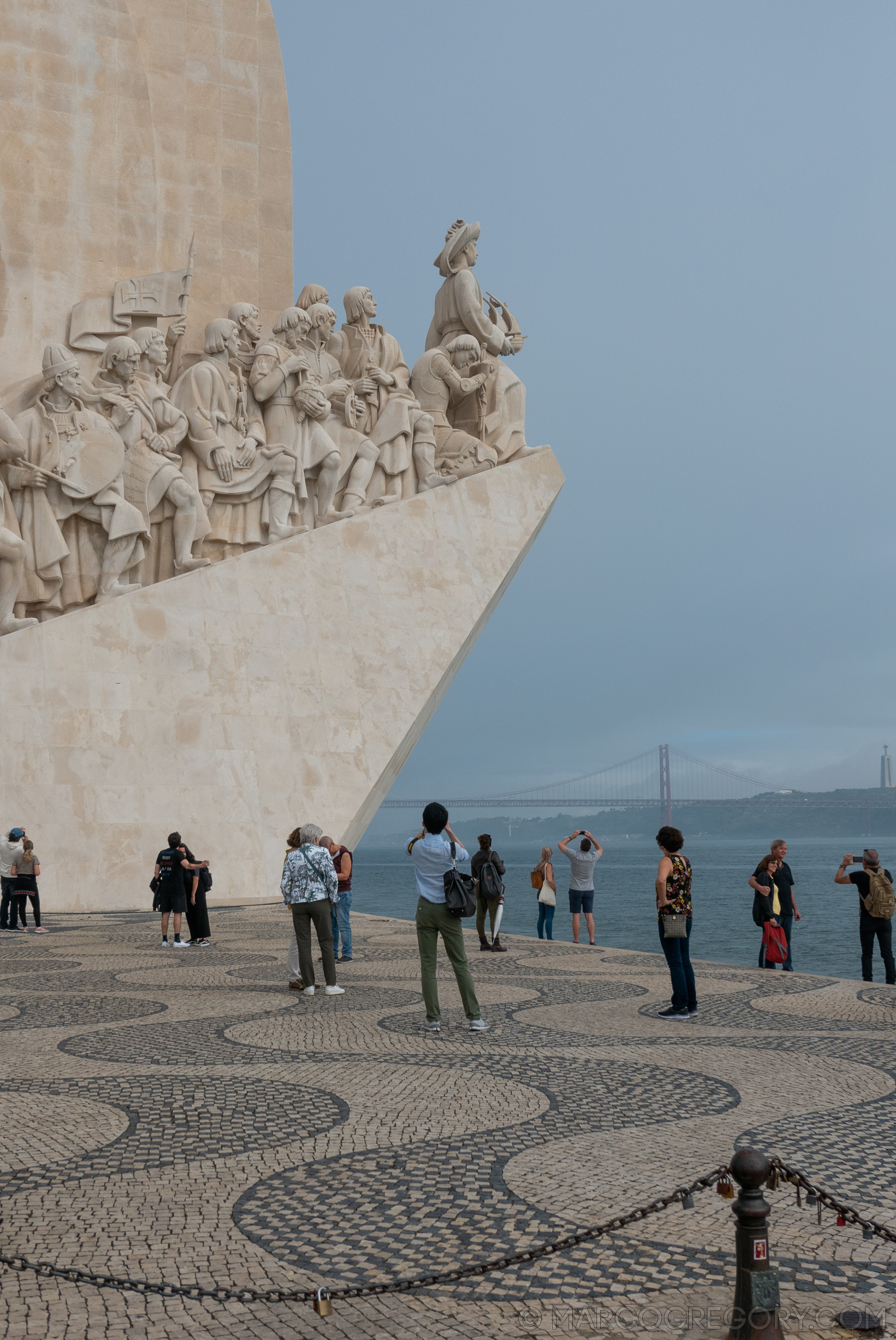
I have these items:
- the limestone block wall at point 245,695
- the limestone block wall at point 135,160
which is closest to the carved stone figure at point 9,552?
the limestone block wall at point 245,695

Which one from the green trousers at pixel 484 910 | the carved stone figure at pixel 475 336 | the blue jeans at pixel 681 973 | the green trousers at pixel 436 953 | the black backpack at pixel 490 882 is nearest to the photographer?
the green trousers at pixel 436 953

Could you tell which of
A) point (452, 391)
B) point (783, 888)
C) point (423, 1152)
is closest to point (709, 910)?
point (452, 391)

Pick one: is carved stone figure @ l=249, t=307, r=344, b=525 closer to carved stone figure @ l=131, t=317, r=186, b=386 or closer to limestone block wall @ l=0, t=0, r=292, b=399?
carved stone figure @ l=131, t=317, r=186, b=386

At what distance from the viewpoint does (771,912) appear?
705 centimetres

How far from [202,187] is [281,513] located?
4612mm

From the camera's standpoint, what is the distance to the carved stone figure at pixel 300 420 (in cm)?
1250

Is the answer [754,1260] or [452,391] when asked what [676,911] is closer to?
[754,1260]


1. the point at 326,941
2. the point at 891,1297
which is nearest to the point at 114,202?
the point at 326,941

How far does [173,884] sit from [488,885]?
2.00 meters

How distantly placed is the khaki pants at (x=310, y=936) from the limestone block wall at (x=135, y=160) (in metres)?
7.85

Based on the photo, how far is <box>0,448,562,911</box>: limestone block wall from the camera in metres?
10.2

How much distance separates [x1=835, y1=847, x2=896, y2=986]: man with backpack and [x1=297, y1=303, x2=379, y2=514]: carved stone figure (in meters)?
7.43

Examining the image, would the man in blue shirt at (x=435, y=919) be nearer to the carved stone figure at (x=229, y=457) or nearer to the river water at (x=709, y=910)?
the river water at (x=709, y=910)

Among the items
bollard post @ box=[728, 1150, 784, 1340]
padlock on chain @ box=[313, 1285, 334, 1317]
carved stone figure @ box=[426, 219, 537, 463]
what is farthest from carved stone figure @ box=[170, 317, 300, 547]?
bollard post @ box=[728, 1150, 784, 1340]
